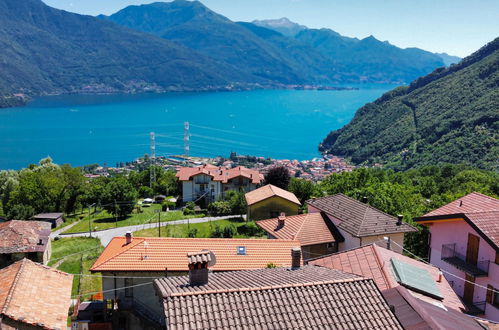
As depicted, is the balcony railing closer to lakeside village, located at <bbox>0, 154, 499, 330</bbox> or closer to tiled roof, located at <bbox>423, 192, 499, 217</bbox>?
lakeside village, located at <bbox>0, 154, 499, 330</bbox>

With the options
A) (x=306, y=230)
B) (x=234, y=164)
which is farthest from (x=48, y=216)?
(x=234, y=164)

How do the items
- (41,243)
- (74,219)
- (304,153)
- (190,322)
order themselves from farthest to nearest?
(304,153)
(74,219)
(41,243)
(190,322)

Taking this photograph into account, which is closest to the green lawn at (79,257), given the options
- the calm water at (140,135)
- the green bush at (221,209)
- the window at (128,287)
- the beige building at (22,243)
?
the beige building at (22,243)

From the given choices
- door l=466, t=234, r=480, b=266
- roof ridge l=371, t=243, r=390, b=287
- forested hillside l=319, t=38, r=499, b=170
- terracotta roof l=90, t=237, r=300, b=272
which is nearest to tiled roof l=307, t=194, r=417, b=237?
terracotta roof l=90, t=237, r=300, b=272

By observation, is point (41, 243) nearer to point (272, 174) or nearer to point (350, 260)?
point (350, 260)

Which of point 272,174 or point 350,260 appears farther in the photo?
point 272,174

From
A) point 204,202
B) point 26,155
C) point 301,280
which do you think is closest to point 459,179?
point 204,202
